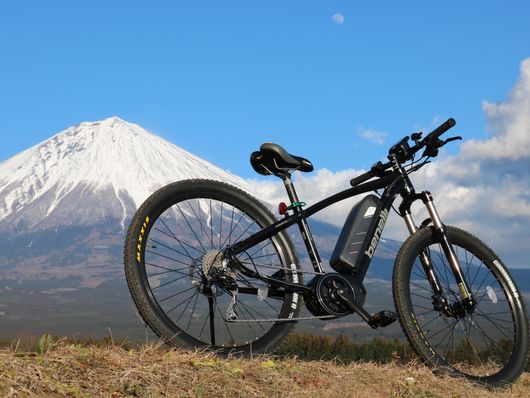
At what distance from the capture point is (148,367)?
4.72 m

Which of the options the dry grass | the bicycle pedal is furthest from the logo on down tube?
the dry grass

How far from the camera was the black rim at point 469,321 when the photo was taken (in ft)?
22.8

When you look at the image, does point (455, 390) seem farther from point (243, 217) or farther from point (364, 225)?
point (243, 217)

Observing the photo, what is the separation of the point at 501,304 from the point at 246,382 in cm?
368

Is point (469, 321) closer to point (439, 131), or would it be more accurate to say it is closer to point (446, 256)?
point (446, 256)

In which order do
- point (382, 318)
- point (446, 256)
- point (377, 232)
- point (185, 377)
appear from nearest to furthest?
point (185, 377) < point (382, 318) < point (377, 232) < point (446, 256)

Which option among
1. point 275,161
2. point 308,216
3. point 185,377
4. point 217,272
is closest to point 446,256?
point 308,216

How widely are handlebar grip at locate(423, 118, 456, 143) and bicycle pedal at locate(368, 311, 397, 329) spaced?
1885 mm

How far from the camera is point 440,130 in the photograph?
24.2 ft

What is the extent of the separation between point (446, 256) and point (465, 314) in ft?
1.98

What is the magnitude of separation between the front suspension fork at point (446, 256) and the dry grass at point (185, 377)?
3.19 feet

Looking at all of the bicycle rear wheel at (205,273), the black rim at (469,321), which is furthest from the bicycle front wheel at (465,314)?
the bicycle rear wheel at (205,273)

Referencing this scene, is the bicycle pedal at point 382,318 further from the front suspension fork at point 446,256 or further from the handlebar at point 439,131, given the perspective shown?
the handlebar at point 439,131

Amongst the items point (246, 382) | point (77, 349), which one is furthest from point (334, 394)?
point (77, 349)
